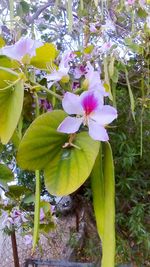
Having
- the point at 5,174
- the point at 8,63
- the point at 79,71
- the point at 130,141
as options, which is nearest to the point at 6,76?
the point at 8,63

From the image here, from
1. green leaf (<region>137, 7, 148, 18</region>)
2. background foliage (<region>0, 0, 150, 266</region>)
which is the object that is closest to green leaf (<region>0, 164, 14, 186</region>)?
background foliage (<region>0, 0, 150, 266</region>)

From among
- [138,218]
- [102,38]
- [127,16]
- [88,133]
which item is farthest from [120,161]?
[88,133]

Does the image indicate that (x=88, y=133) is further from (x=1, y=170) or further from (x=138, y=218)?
(x=138, y=218)

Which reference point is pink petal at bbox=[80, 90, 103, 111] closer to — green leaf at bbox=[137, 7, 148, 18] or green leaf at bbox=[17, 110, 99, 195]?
green leaf at bbox=[17, 110, 99, 195]

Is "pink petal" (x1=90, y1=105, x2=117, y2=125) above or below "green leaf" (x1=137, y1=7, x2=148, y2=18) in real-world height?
below

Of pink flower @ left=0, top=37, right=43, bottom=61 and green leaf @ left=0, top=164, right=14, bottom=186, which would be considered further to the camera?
green leaf @ left=0, top=164, right=14, bottom=186

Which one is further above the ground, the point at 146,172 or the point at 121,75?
the point at 121,75

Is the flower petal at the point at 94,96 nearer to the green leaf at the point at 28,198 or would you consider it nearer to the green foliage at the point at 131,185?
the green leaf at the point at 28,198

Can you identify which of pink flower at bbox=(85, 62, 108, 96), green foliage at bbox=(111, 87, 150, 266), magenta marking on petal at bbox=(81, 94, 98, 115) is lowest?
green foliage at bbox=(111, 87, 150, 266)
